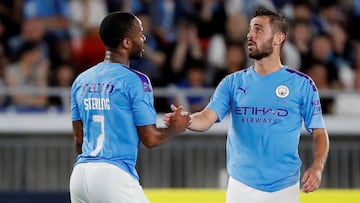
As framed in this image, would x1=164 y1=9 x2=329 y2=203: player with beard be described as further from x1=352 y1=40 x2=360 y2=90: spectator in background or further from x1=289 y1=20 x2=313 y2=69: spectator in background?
x1=352 y1=40 x2=360 y2=90: spectator in background

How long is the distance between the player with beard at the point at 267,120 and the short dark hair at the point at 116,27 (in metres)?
1.02

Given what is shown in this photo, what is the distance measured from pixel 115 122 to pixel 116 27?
59 centimetres

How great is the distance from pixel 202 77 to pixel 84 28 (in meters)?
1.59

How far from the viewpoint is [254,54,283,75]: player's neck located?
25.2ft

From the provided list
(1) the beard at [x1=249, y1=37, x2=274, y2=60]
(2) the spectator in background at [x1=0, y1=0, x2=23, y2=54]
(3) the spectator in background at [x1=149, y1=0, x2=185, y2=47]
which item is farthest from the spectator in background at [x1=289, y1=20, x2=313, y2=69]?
(1) the beard at [x1=249, y1=37, x2=274, y2=60]

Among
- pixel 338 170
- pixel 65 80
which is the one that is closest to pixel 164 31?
pixel 65 80

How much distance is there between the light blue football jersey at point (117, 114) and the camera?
21.9 ft

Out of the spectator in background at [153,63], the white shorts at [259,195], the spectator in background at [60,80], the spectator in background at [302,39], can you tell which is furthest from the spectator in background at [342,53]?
the white shorts at [259,195]

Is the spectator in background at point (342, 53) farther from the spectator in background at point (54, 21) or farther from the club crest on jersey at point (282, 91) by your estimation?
the club crest on jersey at point (282, 91)

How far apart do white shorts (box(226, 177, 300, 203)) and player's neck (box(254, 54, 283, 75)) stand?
798mm

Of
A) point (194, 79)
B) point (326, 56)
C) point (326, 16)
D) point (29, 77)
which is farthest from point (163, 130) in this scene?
point (326, 16)

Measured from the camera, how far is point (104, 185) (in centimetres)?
659

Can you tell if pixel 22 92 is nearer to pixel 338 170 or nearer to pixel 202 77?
pixel 202 77

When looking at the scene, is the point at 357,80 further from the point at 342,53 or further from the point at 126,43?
the point at 126,43
